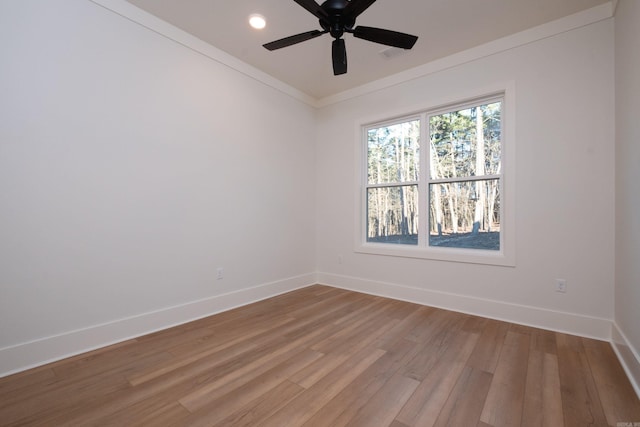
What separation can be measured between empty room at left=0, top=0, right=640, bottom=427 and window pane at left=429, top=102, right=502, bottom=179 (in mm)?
23

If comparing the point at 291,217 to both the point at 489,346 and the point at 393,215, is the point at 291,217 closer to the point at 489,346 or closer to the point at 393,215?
the point at 393,215

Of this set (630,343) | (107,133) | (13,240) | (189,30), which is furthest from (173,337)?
(630,343)

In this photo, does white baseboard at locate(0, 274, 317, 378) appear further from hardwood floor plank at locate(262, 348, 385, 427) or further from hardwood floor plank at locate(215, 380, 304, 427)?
hardwood floor plank at locate(262, 348, 385, 427)

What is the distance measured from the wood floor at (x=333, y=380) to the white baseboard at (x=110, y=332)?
8 centimetres

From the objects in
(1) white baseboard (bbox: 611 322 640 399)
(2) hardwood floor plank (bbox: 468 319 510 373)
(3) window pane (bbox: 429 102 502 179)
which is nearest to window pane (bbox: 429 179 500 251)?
(3) window pane (bbox: 429 102 502 179)

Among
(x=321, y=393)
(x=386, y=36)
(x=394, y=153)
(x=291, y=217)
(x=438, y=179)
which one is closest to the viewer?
(x=321, y=393)

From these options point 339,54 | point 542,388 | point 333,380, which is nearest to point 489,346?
point 542,388

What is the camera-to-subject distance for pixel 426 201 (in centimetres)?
351

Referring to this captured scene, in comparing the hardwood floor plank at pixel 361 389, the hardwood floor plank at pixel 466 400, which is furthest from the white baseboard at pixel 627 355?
the hardwood floor plank at pixel 361 389

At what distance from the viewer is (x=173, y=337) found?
2.47 m

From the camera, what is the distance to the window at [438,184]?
3.07 metres

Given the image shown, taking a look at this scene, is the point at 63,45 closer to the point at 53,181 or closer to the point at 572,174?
the point at 53,181

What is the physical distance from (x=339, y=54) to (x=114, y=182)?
2.14m

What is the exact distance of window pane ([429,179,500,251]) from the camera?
3.06 meters
